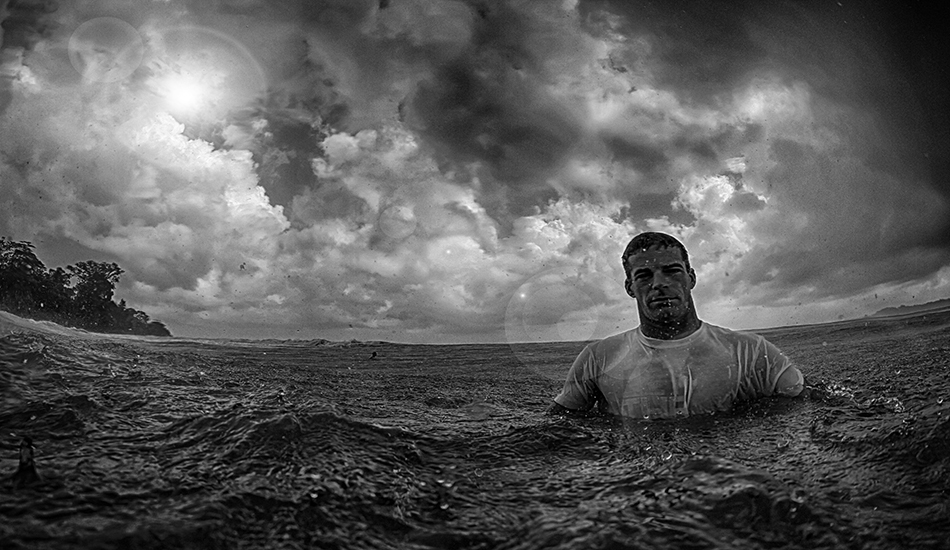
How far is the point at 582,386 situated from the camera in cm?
486

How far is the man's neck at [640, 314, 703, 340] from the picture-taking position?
15.0 ft

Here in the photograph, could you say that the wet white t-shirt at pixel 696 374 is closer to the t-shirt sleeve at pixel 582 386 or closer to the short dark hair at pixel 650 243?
the t-shirt sleeve at pixel 582 386

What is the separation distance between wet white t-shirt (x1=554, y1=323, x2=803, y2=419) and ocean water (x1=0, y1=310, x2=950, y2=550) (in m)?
0.18

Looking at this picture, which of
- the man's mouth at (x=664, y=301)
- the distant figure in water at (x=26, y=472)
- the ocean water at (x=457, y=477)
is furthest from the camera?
the man's mouth at (x=664, y=301)

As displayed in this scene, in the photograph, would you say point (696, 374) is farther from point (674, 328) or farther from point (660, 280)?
point (660, 280)

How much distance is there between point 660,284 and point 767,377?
3.84 feet

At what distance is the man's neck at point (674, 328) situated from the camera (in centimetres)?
459

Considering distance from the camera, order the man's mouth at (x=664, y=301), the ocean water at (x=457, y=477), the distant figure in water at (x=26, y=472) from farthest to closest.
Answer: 1. the man's mouth at (x=664, y=301)
2. the distant figure in water at (x=26, y=472)
3. the ocean water at (x=457, y=477)

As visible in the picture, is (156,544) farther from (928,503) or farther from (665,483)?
(928,503)

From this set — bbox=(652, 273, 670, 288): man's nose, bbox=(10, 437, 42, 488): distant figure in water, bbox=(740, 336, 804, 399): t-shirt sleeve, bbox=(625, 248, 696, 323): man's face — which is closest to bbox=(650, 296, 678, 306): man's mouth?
bbox=(625, 248, 696, 323): man's face

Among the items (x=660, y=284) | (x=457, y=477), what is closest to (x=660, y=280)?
(x=660, y=284)

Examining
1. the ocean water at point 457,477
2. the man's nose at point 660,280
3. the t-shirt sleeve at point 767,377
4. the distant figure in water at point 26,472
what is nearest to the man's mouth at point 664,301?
the man's nose at point 660,280

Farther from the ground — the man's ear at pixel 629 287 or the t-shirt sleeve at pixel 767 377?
the man's ear at pixel 629 287

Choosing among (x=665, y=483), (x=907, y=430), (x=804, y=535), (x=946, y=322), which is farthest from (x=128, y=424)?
(x=946, y=322)
